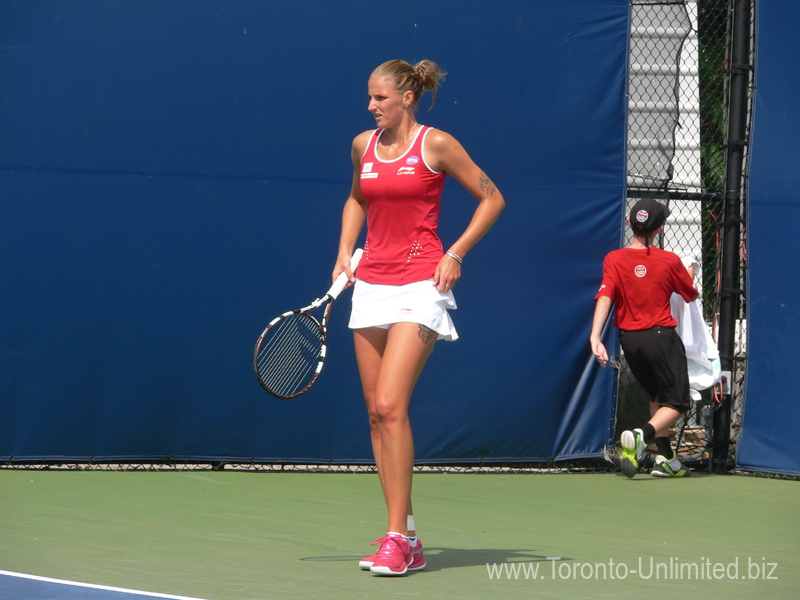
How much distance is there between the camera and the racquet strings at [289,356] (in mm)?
4406

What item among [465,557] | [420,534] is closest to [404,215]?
[465,557]

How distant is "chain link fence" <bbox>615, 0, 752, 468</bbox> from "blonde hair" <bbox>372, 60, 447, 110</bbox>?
3229 mm

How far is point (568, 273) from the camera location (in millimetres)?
6680

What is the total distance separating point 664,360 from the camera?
6.44 metres

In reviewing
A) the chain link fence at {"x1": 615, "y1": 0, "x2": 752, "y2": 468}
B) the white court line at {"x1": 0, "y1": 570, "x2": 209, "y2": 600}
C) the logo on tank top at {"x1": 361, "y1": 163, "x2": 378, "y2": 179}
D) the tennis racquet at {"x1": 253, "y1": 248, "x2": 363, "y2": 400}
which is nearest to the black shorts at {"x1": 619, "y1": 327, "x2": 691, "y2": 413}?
the chain link fence at {"x1": 615, "y1": 0, "x2": 752, "y2": 468}

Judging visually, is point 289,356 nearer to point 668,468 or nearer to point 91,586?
point 91,586

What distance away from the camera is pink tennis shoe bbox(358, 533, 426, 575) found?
11.5ft

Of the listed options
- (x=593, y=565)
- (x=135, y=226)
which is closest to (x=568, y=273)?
(x=135, y=226)

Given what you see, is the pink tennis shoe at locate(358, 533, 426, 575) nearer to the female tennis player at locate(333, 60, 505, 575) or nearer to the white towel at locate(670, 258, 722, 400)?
the female tennis player at locate(333, 60, 505, 575)

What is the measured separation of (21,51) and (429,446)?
316cm

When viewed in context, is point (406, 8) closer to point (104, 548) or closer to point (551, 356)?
point (551, 356)

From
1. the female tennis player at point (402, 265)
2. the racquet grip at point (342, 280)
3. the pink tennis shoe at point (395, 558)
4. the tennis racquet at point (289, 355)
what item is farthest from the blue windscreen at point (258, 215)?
the pink tennis shoe at point (395, 558)

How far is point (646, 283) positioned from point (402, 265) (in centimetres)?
307

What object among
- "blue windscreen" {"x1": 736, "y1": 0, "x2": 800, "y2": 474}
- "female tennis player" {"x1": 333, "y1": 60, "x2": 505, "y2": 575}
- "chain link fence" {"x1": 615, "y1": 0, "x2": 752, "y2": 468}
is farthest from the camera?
"chain link fence" {"x1": 615, "y1": 0, "x2": 752, "y2": 468}
